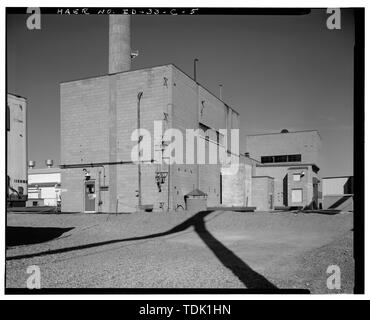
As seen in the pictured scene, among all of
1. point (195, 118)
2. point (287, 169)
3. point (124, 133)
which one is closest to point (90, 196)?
point (124, 133)

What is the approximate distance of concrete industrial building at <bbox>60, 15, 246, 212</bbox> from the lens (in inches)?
958

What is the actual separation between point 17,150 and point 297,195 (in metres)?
33.7

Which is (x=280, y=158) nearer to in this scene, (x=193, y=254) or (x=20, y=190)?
(x=193, y=254)

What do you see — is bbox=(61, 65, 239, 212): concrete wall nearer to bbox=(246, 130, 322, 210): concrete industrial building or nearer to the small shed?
the small shed

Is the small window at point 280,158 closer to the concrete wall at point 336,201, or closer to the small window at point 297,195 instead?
the small window at point 297,195

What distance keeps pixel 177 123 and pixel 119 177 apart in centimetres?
588

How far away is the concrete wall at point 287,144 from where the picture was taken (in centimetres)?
4597

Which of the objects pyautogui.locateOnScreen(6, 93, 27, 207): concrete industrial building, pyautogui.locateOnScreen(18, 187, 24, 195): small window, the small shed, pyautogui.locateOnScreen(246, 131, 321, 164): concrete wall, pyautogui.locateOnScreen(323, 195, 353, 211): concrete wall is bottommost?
pyautogui.locateOnScreen(323, 195, 353, 211): concrete wall

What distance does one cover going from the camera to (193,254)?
345 inches

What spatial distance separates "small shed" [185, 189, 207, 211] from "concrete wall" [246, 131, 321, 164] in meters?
25.4

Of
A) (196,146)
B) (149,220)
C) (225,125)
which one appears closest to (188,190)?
(196,146)

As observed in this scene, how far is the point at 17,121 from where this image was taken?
9.51 meters

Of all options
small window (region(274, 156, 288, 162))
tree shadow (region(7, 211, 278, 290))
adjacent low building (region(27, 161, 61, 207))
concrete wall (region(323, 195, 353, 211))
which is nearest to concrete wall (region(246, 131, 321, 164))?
small window (region(274, 156, 288, 162))
